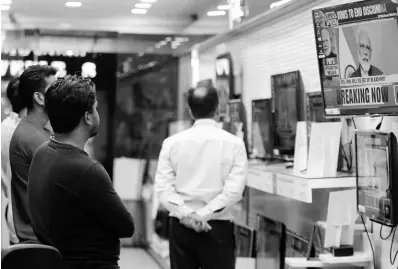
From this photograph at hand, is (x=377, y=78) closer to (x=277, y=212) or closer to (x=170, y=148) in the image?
(x=170, y=148)

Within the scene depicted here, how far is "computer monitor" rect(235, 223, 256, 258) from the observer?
5.91m

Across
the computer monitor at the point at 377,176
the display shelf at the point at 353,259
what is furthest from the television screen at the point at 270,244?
the computer monitor at the point at 377,176

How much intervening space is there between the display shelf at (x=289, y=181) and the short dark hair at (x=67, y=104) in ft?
5.73

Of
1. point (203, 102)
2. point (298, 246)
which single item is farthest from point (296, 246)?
point (203, 102)

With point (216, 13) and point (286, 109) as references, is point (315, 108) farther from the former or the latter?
point (216, 13)

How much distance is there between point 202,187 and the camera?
178 inches

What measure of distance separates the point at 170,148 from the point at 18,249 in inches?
87.0

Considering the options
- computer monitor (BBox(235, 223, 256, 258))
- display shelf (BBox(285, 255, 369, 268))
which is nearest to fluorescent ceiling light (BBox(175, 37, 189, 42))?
computer monitor (BBox(235, 223, 256, 258))

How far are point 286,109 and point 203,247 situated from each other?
1.30m

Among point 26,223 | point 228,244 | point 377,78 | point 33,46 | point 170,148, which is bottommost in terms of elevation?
A: point 228,244

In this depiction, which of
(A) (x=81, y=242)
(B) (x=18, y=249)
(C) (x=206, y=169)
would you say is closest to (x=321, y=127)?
(C) (x=206, y=169)

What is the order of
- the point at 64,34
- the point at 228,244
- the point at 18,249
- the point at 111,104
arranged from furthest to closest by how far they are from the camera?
the point at 111,104
the point at 64,34
the point at 228,244
the point at 18,249

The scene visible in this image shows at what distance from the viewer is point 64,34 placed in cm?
955

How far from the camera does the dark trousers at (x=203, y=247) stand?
4.48 m
